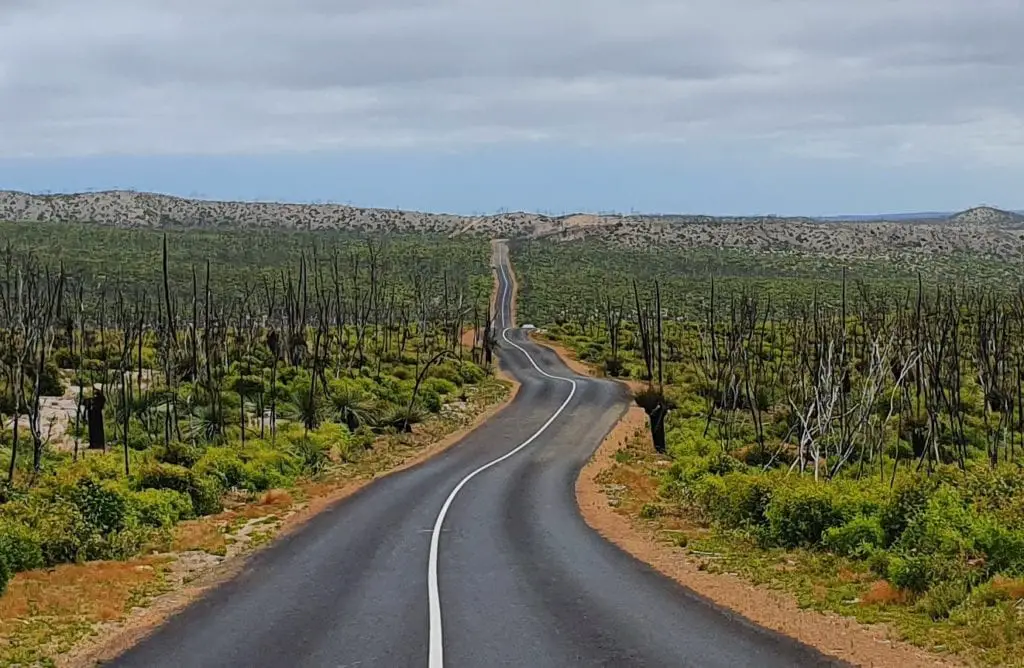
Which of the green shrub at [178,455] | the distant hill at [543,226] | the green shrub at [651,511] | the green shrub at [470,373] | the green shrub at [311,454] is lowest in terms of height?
the green shrub at [470,373]

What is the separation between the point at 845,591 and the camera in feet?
40.3

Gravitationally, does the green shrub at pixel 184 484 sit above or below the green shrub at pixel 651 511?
above

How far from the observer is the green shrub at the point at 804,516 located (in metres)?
15.4

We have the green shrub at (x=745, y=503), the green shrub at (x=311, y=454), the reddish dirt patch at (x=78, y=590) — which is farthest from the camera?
the green shrub at (x=311, y=454)

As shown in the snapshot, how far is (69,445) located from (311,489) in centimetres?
858

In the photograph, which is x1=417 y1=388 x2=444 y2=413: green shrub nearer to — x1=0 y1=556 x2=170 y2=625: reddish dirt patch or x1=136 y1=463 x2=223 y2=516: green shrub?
x1=136 y1=463 x2=223 y2=516: green shrub

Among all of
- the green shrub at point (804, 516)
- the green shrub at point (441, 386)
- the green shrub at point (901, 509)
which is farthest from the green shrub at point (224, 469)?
the green shrub at point (441, 386)

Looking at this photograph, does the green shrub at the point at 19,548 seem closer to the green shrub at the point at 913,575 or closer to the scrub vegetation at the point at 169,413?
the scrub vegetation at the point at 169,413

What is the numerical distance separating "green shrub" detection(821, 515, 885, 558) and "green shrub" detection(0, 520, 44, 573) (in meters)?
10.6

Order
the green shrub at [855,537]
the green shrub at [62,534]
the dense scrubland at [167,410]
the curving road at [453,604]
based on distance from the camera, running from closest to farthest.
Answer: the curving road at [453,604]
the green shrub at [855,537]
the green shrub at [62,534]
the dense scrubland at [167,410]

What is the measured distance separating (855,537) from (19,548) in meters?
11.1

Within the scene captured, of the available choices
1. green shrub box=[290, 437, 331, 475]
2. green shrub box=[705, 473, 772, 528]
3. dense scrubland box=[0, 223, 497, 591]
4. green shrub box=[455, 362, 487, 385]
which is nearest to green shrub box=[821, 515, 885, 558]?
green shrub box=[705, 473, 772, 528]

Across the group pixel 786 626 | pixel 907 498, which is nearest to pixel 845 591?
pixel 786 626

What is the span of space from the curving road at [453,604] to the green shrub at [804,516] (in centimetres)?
232
